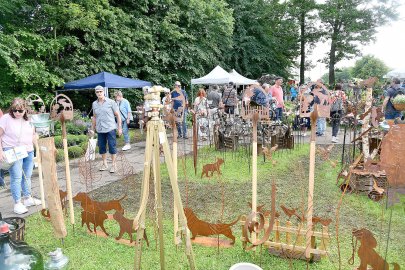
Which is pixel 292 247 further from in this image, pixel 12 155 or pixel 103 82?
pixel 103 82

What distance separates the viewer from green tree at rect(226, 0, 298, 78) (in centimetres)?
2256

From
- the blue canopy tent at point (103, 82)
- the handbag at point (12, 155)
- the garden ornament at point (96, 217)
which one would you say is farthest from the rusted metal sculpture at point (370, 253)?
the blue canopy tent at point (103, 82)

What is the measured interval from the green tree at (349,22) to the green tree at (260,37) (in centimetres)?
268

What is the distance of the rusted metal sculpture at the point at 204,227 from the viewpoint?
3.08 m

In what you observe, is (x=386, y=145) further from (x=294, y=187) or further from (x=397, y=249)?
(x=294, y=187)

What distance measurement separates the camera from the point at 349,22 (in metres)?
22.5

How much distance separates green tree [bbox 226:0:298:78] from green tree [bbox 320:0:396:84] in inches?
105

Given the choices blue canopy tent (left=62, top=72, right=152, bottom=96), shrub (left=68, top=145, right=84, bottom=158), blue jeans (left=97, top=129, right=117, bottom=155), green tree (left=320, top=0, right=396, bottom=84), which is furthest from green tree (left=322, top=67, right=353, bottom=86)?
blue jeans (left=97, top=129, right=117, bottom=155)

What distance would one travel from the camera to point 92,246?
3479 millimetres

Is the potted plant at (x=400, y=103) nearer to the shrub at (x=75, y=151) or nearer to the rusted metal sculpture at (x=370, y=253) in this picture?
the rusted metal sculpture at (x=370, y=253)

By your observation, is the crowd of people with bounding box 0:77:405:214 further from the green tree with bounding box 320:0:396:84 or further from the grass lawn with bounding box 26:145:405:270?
the green tree with bounding box 320:0:396:84

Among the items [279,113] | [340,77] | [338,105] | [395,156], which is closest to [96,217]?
[395,156]

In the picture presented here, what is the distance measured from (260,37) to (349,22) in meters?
6.15

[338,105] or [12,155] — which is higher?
[338,105]
